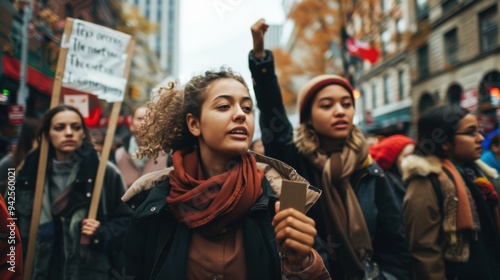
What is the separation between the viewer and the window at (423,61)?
24.0 meters

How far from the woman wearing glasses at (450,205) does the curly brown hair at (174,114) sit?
1684 mm

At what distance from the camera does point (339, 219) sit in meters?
2.49

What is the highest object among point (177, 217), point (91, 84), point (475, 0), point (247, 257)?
point (475, 0)

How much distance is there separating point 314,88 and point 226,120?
104 centimetres

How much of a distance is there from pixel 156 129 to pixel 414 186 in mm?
1958

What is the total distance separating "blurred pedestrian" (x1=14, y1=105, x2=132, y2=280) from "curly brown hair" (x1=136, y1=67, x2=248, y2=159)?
1.18 m

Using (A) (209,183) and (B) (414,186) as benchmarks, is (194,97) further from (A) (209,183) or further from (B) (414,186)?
(B) (414,186)

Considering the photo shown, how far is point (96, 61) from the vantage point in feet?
12.6

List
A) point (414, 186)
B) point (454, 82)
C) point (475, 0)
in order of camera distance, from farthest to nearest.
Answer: point (454, 82) → point (475, 0) → point (414, 186)

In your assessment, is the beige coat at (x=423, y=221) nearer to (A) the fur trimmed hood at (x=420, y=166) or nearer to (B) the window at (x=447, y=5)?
(A) the fur trimmed hood at (x=420, y=166)

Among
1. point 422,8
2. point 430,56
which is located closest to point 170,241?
point 430,56

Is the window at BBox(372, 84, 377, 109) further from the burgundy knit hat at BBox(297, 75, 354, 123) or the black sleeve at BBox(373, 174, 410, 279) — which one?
the black sleeve at BBox(373, 174, 410, 279)

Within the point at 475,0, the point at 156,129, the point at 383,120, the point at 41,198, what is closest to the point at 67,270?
the point at 41,198

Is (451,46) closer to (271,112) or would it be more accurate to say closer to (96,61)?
(96,61)
